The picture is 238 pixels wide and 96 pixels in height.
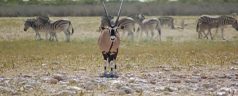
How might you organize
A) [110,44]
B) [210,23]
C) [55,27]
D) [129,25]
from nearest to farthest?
1. [110,44]
2. [55,27]
3. [129,25]
4. [210,23]

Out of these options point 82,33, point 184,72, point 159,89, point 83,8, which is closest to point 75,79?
point 159,89

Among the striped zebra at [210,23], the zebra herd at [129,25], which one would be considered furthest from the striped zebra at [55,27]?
the striped zebra at [210,23]

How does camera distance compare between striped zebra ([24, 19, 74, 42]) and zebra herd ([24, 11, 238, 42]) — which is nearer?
striped zebra ([24, 19, 74, 42])

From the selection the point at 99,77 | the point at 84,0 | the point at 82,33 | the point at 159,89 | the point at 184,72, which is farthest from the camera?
the point at 84,0

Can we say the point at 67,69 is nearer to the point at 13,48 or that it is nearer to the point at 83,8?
the point at 13,48

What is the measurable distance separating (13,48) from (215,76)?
43.0ft

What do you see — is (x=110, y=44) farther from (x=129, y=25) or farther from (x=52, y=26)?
(x=129, y=25)

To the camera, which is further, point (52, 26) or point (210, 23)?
point (210, 23)

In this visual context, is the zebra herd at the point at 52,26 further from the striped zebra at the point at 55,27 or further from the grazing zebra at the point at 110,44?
the grazing zebra at the point at 110,44

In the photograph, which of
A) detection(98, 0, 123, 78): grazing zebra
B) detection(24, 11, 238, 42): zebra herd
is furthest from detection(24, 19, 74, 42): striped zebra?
detection(98, 0, 123, 78): grazing zebra

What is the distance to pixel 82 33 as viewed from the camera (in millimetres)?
38000

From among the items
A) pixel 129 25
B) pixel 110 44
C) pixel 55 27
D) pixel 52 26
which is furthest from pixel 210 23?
pixel 110 44

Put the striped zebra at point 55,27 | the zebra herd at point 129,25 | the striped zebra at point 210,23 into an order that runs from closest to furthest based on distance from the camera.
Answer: the striped zebra at point 55,27, the zebra herd at point 129,25, the striped zebra at point 210,23

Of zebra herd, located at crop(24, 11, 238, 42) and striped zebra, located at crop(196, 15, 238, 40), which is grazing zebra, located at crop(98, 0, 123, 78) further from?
striped zebra, located at crop(196, 15, 238, 40)
